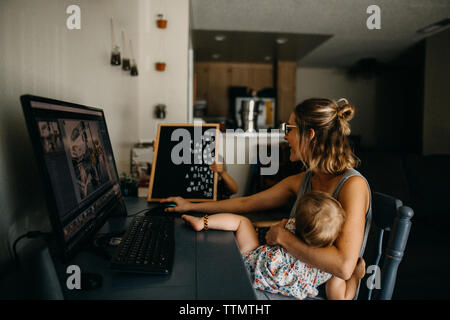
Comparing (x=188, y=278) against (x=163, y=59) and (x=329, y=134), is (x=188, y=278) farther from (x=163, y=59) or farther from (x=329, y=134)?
(x=163, y=59)

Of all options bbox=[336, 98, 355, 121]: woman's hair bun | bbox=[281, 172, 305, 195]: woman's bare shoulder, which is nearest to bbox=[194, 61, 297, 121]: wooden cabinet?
bbox=[281, 172, 305, 195]: woman's bare shoulder

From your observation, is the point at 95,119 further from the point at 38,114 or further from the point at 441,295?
the point at 441,295

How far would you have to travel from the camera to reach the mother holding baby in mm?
1040

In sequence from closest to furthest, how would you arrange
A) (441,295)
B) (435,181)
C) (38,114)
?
(38,114) → (441,295) → (435,181)

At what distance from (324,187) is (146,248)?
2.64 feet

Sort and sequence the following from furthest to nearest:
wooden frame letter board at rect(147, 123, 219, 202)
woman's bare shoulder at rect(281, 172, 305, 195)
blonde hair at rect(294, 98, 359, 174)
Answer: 1. wooden frame letter board at rect(147, 123, 219, 202)
2. woman's bare shoulder at rect(281, 172, 305, 195)
3. blonde hair at rect(294, 98, 359, 174)

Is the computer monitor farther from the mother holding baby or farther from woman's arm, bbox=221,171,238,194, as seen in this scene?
woman's arm, bbox=221,171,238,194

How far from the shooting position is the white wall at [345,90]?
8.21 metres

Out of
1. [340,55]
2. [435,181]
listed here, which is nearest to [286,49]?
[340,55]

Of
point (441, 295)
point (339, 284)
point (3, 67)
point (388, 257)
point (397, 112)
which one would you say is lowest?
point (441, 295)

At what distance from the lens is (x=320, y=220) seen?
105cm

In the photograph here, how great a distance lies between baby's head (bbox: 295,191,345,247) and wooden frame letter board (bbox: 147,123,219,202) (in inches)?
28.6

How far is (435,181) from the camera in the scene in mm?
2709

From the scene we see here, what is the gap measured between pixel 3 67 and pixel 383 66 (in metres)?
8.42
